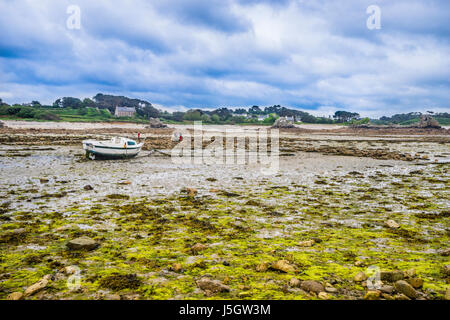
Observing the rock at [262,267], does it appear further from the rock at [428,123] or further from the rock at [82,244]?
the rock at [428,123]

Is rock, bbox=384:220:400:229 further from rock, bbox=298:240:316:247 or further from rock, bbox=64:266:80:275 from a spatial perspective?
rock, bbox=64:266:80:275

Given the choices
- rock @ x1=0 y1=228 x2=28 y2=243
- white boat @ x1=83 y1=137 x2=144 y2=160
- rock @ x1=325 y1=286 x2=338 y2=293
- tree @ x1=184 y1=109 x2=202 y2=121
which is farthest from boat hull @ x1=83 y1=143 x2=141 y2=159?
tree @ x1=184 y1=109 x2=202 y2=121

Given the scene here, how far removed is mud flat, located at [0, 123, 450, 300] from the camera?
14.0 ft

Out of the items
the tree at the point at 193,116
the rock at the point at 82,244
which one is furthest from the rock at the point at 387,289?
the tree at the point at 193,116

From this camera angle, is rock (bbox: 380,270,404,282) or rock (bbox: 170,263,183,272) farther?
rock (bbox: 170,263,183,272)

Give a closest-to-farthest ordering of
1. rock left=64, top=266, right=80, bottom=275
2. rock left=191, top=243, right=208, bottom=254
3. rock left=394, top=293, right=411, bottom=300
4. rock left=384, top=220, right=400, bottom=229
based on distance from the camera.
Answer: rock left=394, top=293, right=411, bottom=300
rock left=64, top=266, right=80, bottom=275
rock left=191, top=243, right=208, bottom=254
rock left=384, top=220, right=400, bottom=229

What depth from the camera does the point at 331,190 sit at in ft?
40.4

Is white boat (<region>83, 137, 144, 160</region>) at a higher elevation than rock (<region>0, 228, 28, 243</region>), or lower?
higher

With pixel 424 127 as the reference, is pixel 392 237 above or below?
below

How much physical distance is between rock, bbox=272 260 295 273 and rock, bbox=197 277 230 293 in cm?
113
